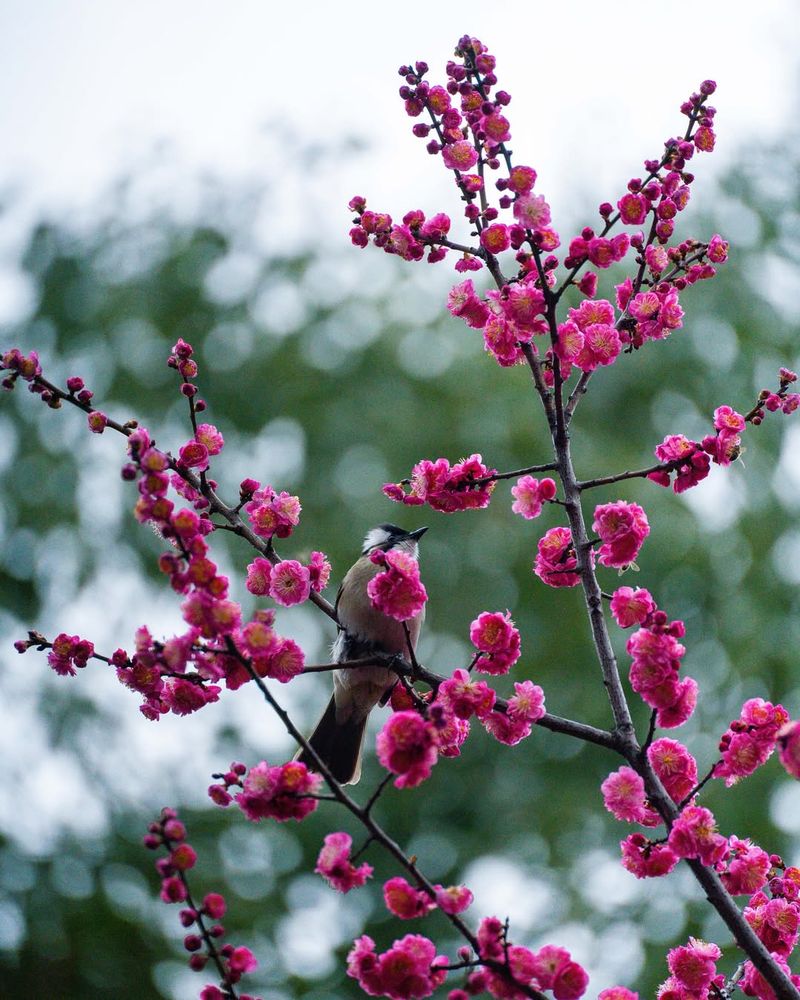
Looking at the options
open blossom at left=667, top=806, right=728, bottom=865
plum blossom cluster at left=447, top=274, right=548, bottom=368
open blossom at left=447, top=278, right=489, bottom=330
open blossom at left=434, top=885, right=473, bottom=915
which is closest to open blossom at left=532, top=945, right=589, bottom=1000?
open blossom at left=434, top=885, right=473, bottom=915

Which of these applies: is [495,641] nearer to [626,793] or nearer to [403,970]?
[626,793]

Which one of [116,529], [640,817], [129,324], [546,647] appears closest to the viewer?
[640,817]

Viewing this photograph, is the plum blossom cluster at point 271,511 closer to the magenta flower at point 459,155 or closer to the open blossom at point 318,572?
the open blossom at point 318,572

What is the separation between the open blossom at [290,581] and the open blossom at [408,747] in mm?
643

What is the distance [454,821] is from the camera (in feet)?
23.8

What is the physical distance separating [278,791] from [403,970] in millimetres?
371

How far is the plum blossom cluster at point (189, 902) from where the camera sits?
1.62 m

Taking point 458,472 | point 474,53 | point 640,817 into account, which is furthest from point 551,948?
point 474,53

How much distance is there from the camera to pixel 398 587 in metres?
2.14

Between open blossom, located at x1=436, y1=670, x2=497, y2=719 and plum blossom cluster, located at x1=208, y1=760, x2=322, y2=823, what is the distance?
12.1 inches

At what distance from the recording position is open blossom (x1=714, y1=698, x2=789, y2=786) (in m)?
2.09

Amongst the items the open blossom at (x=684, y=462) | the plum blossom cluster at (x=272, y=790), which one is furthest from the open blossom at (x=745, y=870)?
the plum blossom cluster at (x=272, y=790)

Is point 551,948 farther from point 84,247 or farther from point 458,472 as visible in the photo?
point 84,247

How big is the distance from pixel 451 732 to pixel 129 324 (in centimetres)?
728
